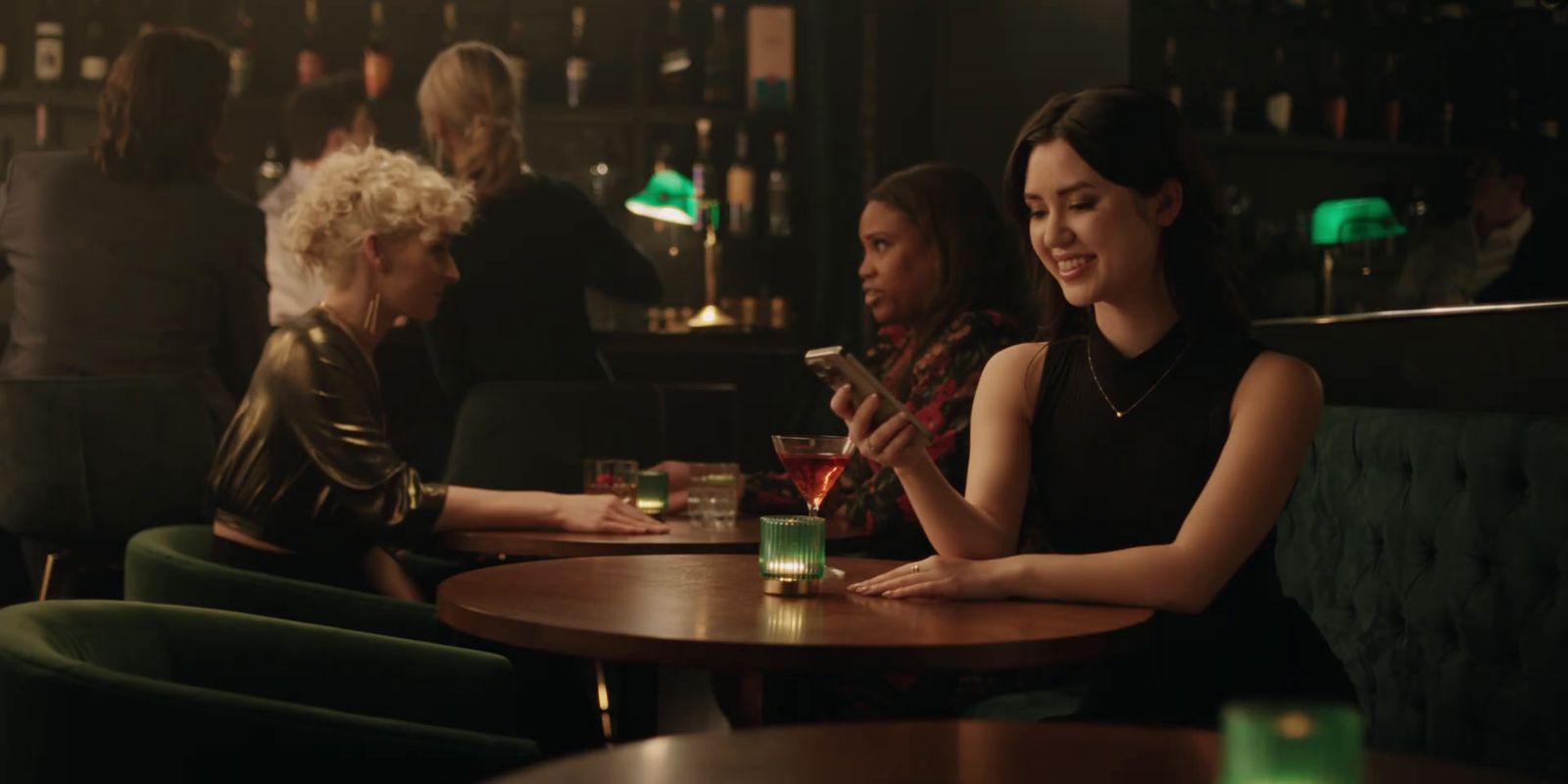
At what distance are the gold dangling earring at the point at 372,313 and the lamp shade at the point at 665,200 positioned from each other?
2977mm

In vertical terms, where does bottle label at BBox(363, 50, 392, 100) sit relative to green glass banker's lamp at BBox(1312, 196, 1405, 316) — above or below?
above

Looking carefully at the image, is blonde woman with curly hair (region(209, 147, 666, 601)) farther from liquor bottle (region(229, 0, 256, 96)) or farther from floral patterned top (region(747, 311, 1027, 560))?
liquor bottle (region(229, 0, 256, 96))

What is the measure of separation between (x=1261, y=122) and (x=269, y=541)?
2.25 m

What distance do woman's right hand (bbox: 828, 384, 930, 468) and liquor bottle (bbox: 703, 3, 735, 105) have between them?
4530 mm

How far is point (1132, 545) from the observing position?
2.08 m

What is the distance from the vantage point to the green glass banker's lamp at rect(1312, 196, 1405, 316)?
2.94 m

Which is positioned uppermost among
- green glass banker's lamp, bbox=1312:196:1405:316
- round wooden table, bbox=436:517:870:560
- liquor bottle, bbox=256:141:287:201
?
liquor bottle, bbox=256:141:287:201

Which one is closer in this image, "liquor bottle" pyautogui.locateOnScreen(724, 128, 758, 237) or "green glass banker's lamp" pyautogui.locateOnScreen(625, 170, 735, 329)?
"green glass banker's lamp" pyautogui.locateOnScreen(625, 170, 735, 329)

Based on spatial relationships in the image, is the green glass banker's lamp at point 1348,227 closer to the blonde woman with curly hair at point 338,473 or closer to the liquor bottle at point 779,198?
the blonde woman with curly hair at point 338,473

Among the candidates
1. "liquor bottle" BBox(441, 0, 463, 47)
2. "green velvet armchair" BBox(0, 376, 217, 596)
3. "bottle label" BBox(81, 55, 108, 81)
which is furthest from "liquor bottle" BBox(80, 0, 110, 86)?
"green velvet armchair" BBox(0, 376, 217, 596)

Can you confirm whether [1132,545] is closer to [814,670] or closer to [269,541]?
[814,670]

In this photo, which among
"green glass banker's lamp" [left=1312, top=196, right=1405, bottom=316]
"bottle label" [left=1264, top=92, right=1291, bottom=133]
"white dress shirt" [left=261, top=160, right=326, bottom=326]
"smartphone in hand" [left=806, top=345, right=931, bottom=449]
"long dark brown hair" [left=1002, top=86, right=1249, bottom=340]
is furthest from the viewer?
"white dress shirt" [left=261, top=160, right=326, bottom=326]

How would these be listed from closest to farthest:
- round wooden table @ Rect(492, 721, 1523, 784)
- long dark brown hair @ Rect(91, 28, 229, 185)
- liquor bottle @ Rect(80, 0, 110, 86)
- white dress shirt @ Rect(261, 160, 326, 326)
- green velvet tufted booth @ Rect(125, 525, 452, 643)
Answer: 1. round wooden table @ Rect(492, 721, 1523, 784)
2. green velvet tufted booth @ Rect(125, 525, 452, 643)
3. long dark brown hair @ Rect(91, 28, 229, 185)
4. white dress shirt @ Rect(261, 160, 326, 326)
5. liquor bottle @ Rect(80, 0, 110, 86)

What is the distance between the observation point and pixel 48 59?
239 inches
